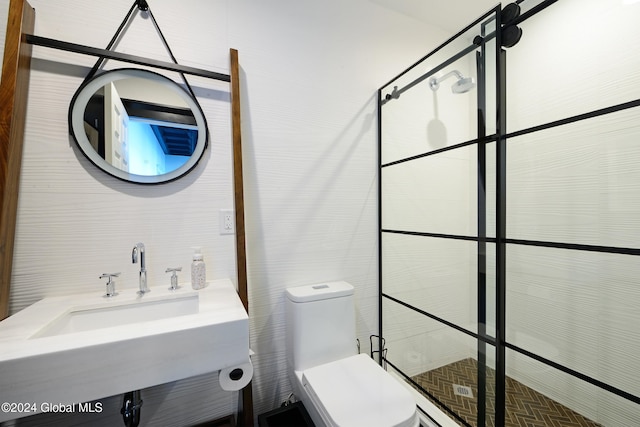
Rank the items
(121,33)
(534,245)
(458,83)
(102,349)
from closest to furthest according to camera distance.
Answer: (102,349) < (534,245) < (121,33) < (458,83)

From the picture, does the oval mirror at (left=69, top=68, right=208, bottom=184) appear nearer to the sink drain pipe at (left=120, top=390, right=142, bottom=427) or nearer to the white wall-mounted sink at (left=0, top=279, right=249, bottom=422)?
the white wall-mounted sink at (left=0, top=279, right=249, bottom=422)

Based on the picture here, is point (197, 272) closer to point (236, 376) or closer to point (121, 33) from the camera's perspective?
point (236, 376)

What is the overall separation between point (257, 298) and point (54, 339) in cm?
76

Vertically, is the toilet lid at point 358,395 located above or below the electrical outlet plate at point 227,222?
below

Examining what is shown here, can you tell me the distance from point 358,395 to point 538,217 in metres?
0.98

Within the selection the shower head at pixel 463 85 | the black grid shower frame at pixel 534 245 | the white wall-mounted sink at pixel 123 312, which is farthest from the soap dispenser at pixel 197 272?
the shower head at pixel 463 85

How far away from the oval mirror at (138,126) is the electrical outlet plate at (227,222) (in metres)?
0.25

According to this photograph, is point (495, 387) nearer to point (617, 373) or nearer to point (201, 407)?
point (617, 373)

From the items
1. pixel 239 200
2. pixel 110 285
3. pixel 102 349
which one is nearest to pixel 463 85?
pixel 239 200

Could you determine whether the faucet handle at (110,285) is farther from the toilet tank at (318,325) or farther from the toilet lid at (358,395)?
the toilet lid at (358,395)

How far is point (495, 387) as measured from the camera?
40.9 inches

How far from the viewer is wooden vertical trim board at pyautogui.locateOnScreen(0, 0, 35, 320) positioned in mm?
Answer: 880

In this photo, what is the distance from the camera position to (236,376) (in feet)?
2.82

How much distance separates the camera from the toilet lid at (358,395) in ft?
2.94
